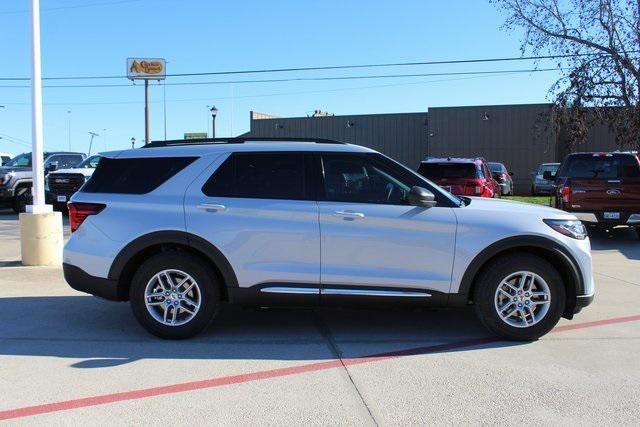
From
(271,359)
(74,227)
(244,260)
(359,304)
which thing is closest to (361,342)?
(359,304)

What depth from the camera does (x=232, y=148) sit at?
18.6 ft

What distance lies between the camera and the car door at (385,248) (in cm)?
529

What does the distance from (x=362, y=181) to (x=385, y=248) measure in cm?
67

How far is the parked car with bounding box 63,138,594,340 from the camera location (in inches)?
209

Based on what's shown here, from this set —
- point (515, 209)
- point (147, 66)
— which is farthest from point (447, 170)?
point (147, 66)

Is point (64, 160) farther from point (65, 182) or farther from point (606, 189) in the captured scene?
point (606, 189)

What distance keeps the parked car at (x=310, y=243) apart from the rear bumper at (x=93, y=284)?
2 centimetres

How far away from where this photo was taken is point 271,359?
16.5 feet

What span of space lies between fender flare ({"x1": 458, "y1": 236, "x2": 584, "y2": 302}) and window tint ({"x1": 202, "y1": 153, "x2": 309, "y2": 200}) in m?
1.63

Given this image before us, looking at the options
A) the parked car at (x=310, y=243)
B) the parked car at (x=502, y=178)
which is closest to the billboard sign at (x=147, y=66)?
the parked car at (x=502, y=178)

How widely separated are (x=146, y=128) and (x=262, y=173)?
2699 centimetres

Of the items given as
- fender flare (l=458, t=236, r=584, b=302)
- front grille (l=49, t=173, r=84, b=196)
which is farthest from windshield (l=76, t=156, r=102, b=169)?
fender flare (l=458, t=236, r=584, b=302)

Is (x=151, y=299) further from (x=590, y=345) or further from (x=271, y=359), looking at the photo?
(x=590, y=345)

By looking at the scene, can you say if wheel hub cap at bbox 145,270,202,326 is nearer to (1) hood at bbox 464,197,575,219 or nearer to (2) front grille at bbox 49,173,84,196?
(1) hood at bbox 464,197,575,219
